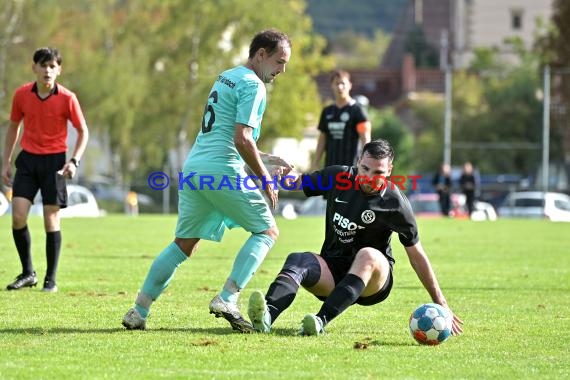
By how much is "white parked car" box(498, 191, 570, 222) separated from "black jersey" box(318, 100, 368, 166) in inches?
1005

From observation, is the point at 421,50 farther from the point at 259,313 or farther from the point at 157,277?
the point at 259,313

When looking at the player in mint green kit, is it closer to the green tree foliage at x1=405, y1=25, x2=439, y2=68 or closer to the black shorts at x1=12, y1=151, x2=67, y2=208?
the black shorts at x1=12, y1=151, x2=67, y2=208

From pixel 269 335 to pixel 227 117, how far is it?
144 cm

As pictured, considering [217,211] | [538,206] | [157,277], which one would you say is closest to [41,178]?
[157,277]

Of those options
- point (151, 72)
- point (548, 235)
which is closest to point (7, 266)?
point (548, 235)

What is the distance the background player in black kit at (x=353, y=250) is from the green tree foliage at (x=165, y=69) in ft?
144

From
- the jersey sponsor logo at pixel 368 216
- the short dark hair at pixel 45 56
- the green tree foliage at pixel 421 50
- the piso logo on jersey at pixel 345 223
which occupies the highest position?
the short dark hair at pixel 45 56

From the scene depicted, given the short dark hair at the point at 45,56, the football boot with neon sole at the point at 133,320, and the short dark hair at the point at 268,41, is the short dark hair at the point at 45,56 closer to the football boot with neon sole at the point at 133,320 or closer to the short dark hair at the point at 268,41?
the short dark hair at the point at 268,41

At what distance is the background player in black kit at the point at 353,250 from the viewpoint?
26.5ft

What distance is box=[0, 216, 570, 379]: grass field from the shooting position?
671 cm

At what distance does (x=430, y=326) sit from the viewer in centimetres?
781

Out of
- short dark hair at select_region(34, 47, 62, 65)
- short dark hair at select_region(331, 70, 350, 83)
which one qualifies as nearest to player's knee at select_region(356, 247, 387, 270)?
short dark hair at select_region(34, 47, 62, 65)

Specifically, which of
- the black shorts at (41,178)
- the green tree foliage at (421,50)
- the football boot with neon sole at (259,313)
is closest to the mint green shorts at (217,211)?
the football boot with neon sole at (259,313)

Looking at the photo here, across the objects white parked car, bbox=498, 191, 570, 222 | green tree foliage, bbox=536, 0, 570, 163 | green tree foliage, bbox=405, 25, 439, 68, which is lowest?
green tree foliage, bbox=405, 25, 439, 68
